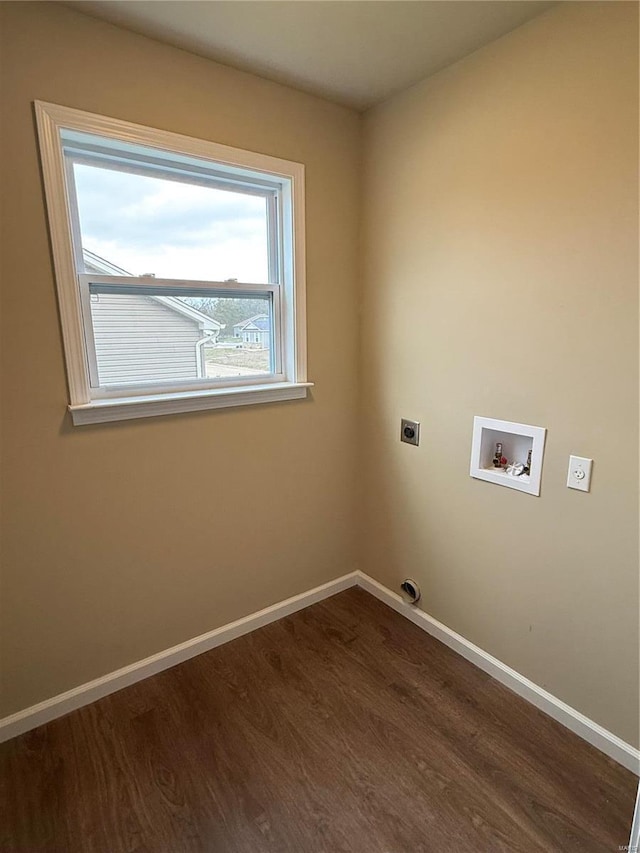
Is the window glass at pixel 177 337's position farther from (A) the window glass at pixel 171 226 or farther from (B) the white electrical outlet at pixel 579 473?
(B) the white electrical outlet at pixel 579 473

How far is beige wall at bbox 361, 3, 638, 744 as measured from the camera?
1.38 metres

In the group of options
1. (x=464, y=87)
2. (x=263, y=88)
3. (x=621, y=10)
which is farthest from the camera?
(x=263, y=88)

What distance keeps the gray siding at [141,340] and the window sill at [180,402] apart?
0.35 ft

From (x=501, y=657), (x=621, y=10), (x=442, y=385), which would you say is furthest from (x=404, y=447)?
(x=621, y=10)

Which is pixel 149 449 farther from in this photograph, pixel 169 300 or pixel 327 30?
pixel 327 30

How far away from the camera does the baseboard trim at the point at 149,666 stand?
5.46 ft

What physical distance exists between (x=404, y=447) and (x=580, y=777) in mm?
1369

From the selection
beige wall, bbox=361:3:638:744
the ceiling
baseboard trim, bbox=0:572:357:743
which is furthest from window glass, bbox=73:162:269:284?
baseboard trim, bbox=0:572:357:743

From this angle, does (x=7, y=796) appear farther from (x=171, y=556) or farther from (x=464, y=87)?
(x=464, y=87)

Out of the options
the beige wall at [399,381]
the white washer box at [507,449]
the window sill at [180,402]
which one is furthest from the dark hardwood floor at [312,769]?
the window sill at [180,402]

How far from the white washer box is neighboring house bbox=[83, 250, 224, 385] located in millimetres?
1224

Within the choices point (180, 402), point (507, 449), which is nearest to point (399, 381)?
point (507, 449)

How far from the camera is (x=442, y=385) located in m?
1.96

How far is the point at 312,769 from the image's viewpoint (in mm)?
1534
